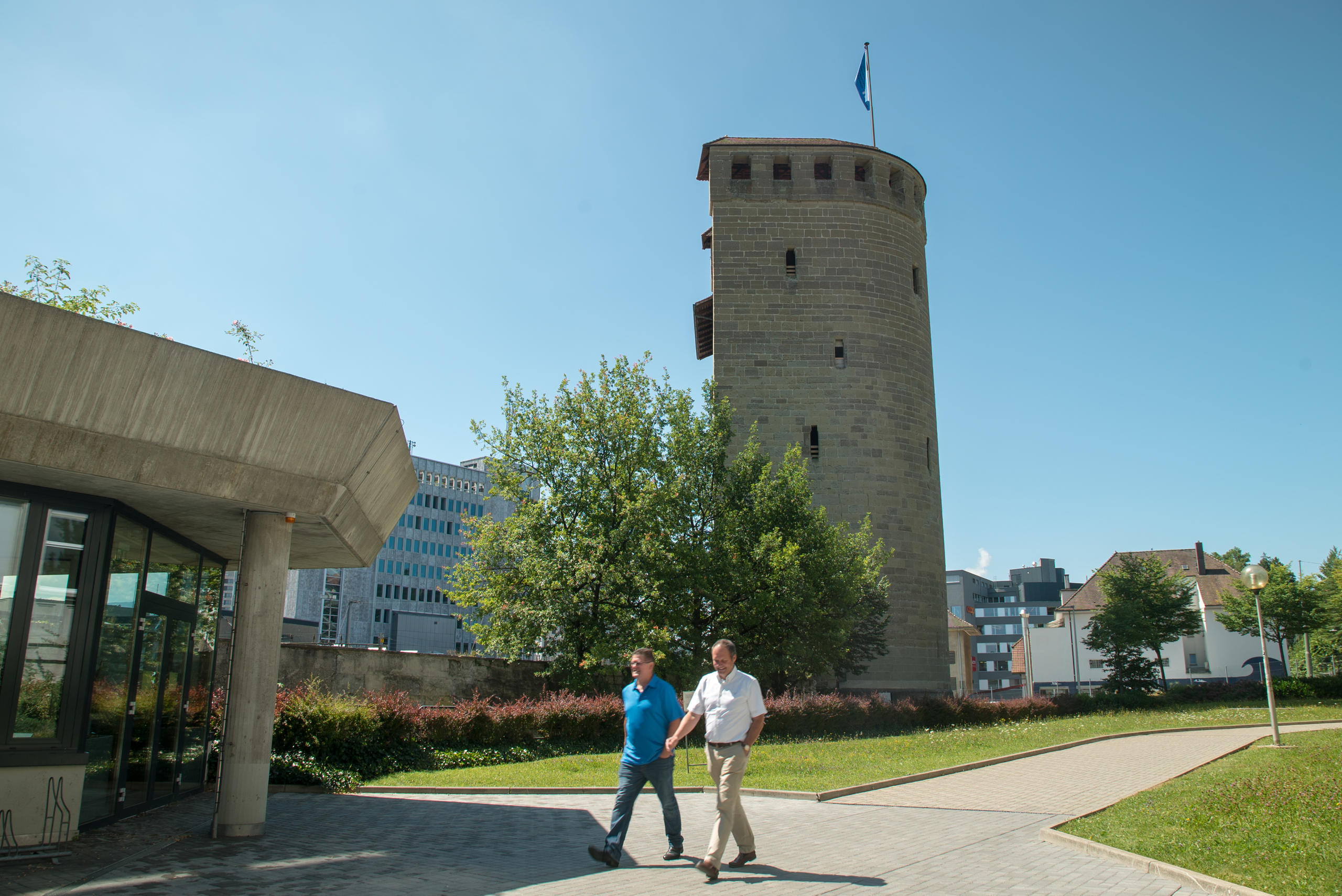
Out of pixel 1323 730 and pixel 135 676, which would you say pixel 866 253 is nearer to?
pixel 1323 730

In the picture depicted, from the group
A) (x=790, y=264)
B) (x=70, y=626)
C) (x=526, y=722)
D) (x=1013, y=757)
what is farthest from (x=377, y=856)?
(x=790, y=264)

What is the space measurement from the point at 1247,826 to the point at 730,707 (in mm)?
4582

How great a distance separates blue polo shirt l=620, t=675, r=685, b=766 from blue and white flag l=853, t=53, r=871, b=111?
3786cm

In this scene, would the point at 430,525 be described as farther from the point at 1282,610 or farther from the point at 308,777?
the point at 308,777

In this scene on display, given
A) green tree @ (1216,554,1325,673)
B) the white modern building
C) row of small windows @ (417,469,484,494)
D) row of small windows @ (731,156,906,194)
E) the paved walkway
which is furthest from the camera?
row of small windows @ (417,469,484,494)

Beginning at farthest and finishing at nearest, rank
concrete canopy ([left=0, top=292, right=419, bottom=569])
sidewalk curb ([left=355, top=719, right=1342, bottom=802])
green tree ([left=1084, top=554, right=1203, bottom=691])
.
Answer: green tree ([left=1084, top=554, right=1203, bottom=691]) < sidewalk curb ([left=355, top=719, right=1342, bottom=802]) < concrete canopy ([left=0, top=292, right=419, bottom=569])

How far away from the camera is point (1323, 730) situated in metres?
19.6

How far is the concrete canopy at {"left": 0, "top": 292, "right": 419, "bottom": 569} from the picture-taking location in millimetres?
7418

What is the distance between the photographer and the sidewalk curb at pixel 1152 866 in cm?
603

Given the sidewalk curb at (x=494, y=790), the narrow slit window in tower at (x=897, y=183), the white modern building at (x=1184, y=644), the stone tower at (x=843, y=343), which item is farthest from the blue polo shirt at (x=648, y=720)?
the white modern building at (x=1184, y=644)

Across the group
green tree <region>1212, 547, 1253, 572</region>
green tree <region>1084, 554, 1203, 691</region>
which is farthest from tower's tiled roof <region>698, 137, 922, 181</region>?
green tree <region>1212, 547, 1253, 572</region>

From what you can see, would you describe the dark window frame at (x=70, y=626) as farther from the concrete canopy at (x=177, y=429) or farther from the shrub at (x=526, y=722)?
the shrub at (x=526, y=722)

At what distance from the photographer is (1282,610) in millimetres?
45719

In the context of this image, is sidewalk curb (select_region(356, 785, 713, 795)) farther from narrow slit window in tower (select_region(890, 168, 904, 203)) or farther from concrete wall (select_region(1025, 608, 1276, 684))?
concrete wall (select_region(1025, 608, 1276, 684))
